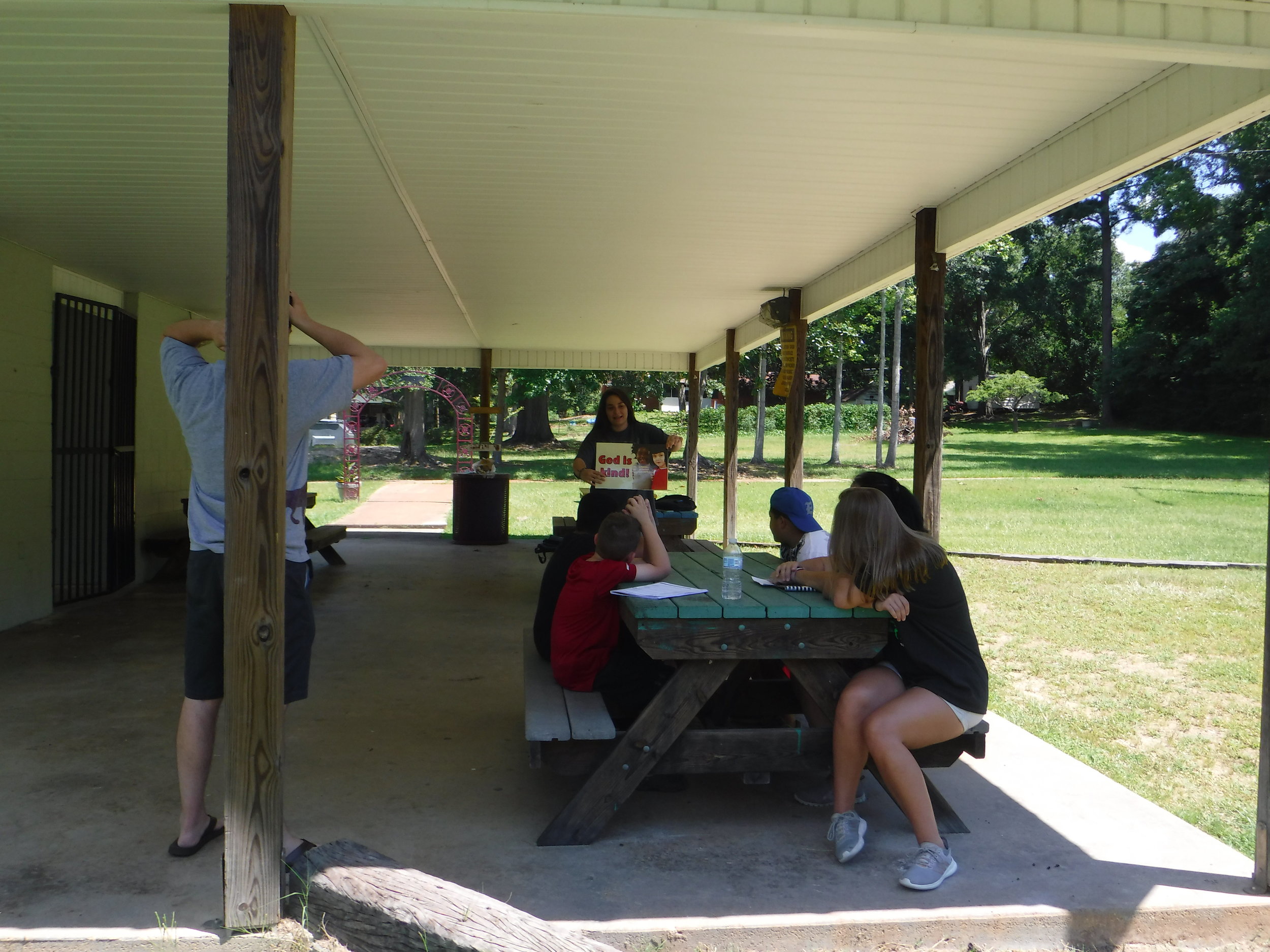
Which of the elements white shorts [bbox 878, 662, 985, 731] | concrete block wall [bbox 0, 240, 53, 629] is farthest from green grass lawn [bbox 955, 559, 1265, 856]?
concrete block wall [bbox 0, 240, 53, 629]

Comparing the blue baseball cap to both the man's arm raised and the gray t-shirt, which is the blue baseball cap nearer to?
the man's arm raised

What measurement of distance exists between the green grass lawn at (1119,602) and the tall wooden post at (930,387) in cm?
→ 119

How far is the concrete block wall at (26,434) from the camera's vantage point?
6383 mm

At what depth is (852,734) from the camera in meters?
3.24

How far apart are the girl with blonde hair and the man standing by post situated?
162cm

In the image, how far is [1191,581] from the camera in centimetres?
935

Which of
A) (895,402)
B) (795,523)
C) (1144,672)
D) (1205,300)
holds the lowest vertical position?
(1144,672)

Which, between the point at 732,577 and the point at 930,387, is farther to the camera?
the point at 930,387

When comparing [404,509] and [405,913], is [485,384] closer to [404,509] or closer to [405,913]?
[404,509]

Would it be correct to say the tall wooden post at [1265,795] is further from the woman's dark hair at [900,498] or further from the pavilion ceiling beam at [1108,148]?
the pavilion ceiling beam at [1108,148]

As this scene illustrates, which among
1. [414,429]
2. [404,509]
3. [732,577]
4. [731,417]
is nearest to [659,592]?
[732,577]

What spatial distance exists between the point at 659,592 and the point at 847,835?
972 millimetres

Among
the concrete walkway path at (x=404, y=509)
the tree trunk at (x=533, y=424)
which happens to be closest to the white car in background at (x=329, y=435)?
the tree trunk at (x=533, y=424)

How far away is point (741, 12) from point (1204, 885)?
111 inches
